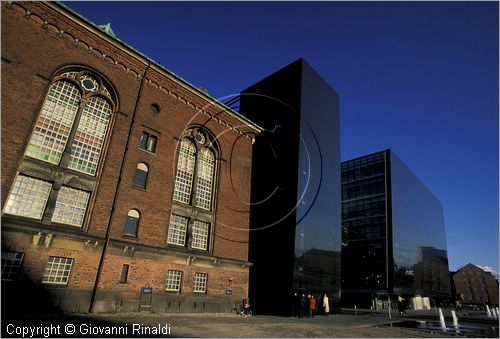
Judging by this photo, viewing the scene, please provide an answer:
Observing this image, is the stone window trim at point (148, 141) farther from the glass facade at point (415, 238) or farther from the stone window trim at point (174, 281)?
the glass facade at point (415, 238)

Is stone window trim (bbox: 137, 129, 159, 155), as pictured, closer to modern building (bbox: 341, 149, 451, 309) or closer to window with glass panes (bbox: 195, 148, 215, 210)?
window with glass panes (bbox: 195, 148, 215, 210)

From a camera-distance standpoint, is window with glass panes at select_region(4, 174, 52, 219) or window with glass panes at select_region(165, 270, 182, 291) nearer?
window with glass panes at select_region(4, 174, 52, 219)

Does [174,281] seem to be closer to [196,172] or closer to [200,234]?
[200,234]

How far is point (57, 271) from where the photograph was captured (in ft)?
58.7

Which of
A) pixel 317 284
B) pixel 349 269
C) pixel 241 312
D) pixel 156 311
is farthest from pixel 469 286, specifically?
pixel 156 311

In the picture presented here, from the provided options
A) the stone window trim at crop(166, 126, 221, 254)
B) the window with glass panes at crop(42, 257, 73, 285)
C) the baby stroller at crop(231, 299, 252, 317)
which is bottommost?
the baby stroller at crop(231, 299, 252, 317)

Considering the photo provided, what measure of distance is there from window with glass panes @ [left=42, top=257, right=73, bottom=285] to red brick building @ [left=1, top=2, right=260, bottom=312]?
0.18 ft

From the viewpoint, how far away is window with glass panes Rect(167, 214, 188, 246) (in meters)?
24.8

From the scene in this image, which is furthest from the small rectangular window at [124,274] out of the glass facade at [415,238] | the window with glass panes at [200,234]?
the glass facade at [415,238]

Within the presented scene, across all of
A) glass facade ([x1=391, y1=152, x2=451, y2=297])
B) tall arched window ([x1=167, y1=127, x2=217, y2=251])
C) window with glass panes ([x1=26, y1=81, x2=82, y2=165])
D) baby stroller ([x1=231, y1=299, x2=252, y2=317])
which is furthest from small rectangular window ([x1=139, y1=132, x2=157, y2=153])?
glass facade ([x1=391, y1=152, x2=451, y2=297])

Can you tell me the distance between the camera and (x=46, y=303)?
16781 millimetres

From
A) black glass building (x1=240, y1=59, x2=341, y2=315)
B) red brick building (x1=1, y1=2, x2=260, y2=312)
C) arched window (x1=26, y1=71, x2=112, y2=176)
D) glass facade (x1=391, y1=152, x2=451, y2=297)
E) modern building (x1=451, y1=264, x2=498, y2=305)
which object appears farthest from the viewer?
modern building (x1=451, y1=264, x2=498, y2=305)

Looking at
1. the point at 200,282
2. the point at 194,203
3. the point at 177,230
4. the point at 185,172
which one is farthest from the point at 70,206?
the point at 200,282

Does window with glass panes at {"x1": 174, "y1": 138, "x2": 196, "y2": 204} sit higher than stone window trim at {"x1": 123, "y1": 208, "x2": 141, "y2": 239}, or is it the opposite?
window with glass panes at {"x1": 174, "y1": 138, "x2": 196, "y2": 204}
